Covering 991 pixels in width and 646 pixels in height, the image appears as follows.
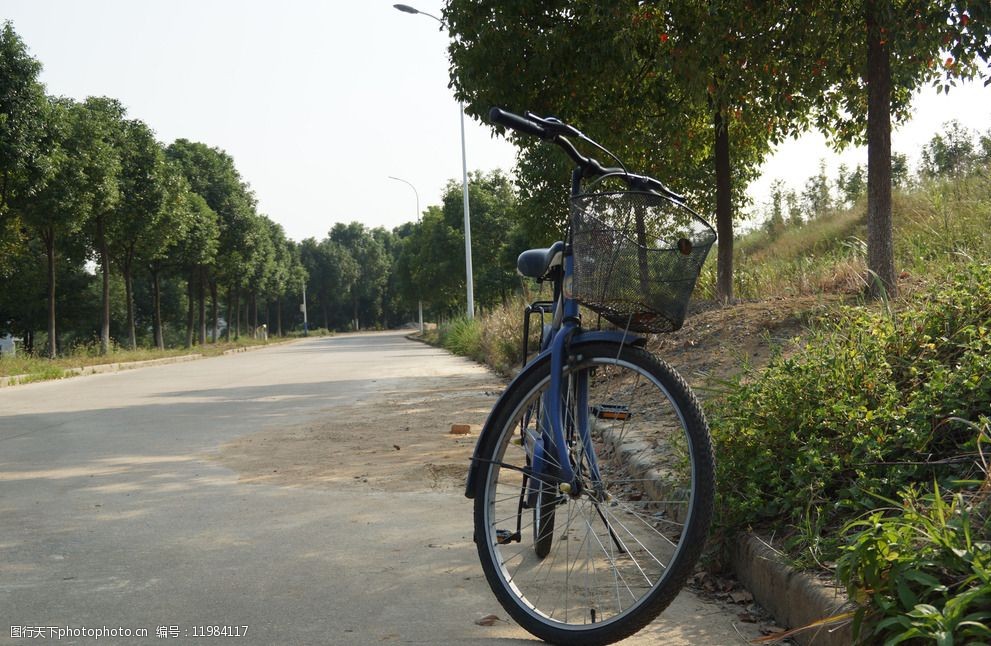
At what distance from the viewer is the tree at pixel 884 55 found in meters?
7.65

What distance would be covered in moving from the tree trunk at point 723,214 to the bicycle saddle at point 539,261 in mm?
9051

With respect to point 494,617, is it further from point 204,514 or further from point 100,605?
point 204,514

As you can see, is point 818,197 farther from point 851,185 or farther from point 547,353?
point 547,353

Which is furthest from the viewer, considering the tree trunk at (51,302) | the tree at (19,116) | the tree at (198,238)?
the tree at (198,238)

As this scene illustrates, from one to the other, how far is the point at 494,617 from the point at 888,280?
6.17 m

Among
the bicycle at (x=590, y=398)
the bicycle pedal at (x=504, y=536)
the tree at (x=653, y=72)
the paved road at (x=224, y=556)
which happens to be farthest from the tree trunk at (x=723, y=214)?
the bicycle pedal at (x=504, y=536)

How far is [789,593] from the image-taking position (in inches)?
116

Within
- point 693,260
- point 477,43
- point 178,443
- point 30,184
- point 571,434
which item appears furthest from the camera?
point 30,184

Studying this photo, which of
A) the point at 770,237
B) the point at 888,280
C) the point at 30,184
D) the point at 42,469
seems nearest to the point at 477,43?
the point at 888,280

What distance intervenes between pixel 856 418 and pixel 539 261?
1.43 metres

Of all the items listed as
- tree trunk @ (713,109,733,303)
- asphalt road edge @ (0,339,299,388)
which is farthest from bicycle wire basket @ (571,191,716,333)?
asphalt road edge @ (0,339,299,388)

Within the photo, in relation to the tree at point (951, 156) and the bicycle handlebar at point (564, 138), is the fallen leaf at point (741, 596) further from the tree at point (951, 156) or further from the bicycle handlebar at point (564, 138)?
the tree at point (951, 156)

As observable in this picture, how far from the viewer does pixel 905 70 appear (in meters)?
9.10

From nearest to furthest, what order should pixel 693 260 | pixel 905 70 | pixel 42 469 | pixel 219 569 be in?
pixel 693 260
pixel 219 569
pixel 42 469
pixel 905 70
